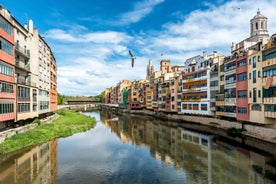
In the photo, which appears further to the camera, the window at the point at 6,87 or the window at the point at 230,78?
the window at the point at 230,78

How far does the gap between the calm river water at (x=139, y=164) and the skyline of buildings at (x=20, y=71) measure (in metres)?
7.81

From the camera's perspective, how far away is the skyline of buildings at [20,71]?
34.6m

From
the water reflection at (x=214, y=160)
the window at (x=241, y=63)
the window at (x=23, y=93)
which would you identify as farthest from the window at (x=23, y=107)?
the window at (x=241, y=63)

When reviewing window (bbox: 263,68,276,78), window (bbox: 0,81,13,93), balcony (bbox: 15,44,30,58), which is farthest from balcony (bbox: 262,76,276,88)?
balcony (bbox: 15,44,30,58)

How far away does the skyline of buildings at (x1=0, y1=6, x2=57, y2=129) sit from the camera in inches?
1363

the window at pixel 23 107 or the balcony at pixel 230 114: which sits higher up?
the window at pixel 23 107

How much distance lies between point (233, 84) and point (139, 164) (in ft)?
112

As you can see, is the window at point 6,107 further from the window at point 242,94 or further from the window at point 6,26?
the window at point 242,94

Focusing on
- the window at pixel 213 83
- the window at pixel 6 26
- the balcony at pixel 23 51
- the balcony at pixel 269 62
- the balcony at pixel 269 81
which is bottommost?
the balcony at pixel 269 81

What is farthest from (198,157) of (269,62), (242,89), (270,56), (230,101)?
(230,101)

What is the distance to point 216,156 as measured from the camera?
34.6 meters

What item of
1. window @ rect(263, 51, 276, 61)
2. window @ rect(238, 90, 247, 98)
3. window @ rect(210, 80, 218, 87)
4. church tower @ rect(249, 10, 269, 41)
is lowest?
window @ rect(238, 90, 247, 98)

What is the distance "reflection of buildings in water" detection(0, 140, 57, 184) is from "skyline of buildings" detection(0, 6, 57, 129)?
23.3 ft

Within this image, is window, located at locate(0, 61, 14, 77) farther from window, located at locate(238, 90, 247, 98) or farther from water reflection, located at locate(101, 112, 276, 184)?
window, located at locate(238, 90, 247, 98)
